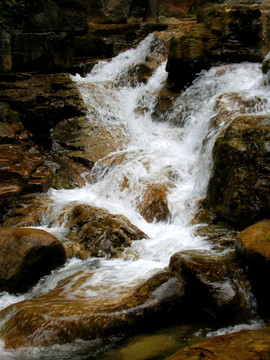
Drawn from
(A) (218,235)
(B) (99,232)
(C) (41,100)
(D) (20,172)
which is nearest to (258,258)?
(A) (218,235)

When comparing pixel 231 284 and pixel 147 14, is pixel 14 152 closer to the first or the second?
pixel 231 284

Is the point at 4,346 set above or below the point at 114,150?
below

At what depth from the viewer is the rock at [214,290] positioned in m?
3.21

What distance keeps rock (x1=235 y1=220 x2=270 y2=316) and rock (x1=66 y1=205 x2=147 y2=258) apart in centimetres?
208

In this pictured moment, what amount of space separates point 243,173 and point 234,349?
340 centimetres

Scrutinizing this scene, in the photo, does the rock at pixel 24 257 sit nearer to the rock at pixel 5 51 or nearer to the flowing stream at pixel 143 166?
the flowing stream at pixel 143 166

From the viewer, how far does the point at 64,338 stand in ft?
9.96

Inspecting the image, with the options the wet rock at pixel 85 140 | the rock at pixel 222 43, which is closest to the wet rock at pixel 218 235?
the wet rock at pixel 85 140

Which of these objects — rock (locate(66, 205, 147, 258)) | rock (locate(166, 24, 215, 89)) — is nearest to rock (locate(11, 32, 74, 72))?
rock (locate(166, 24, 215, 89))

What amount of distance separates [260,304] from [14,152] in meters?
6.02

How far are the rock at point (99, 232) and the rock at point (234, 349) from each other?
2.72 meters

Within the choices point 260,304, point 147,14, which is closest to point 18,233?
point 260,304

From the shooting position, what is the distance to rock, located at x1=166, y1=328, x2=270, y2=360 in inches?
85.8

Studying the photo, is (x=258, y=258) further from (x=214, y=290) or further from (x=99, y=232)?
(x=99, y=232)
